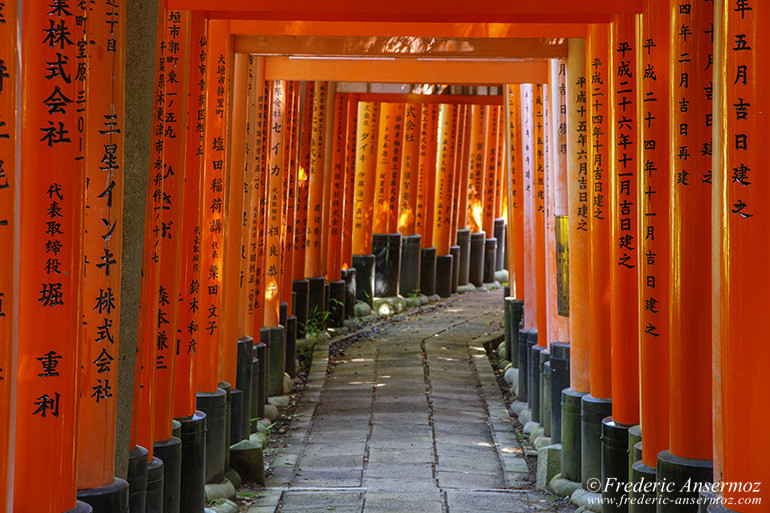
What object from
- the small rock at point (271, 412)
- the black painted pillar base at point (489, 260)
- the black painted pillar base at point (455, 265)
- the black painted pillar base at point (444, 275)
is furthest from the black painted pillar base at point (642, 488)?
the black painted pillar base at point (489, 260)

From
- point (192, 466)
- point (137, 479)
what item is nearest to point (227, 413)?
point (192, 466)

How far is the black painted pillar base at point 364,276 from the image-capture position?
15430 mm

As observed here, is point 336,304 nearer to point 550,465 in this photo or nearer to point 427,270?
point 427,270

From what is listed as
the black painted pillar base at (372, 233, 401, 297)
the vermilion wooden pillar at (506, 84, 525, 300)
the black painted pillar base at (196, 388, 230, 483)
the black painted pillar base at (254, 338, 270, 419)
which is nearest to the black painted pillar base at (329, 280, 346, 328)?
the black painted pillar base at (372, 233, 401, 297)

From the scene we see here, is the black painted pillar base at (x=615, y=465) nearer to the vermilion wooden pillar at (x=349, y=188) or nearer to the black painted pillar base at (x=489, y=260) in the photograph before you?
the vermilion wooden pillar at (x=349, y=188)

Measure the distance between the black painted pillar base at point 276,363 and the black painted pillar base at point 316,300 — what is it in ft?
8.72

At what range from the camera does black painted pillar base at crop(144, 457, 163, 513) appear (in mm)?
5141

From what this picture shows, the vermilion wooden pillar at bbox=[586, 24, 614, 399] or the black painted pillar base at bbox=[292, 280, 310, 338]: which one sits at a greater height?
the vermilion wooden pillar at bbox=[586, 24, 614, 399]

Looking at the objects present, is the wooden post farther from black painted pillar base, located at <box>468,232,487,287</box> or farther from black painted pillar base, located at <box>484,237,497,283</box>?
black painted pillar base, located at <box>484,237,497,283</box>

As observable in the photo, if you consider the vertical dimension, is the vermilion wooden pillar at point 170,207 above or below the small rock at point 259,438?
above

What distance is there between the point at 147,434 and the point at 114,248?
114 cm

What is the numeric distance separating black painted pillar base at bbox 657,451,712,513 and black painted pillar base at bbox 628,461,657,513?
327 mm

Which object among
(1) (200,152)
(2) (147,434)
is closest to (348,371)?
(1) (200,152)

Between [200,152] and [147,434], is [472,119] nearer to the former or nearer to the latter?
[200,152]
